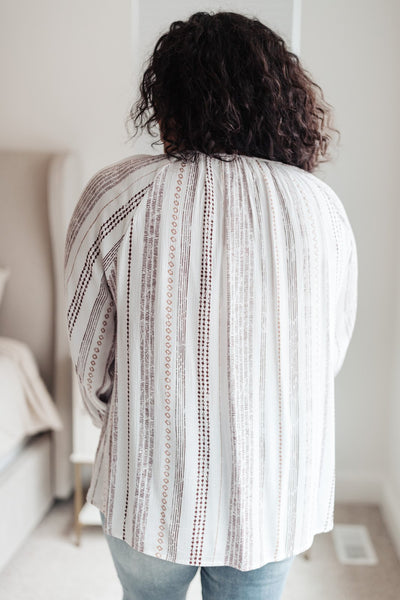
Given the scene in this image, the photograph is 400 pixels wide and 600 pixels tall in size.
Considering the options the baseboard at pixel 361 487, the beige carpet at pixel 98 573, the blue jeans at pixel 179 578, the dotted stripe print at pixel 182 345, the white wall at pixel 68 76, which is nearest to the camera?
the dotted stripe print at pixel 182 345

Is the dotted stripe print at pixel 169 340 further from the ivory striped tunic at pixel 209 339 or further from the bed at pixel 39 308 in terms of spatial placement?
the bed at pixel 39 308

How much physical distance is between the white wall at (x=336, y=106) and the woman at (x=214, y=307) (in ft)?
4.21

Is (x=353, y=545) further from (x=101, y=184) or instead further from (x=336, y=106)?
(x=101, y=184)

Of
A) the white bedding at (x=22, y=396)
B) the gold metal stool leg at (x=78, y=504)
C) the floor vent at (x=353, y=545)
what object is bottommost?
the floor vent at (x=353, y=545)

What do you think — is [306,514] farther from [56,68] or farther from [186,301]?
[56,68]

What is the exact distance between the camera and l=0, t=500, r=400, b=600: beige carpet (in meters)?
1.73

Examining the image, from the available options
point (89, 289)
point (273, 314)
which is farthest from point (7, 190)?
point (273, 314)

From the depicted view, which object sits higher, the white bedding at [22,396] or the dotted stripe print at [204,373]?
the dotted stripe print at [204,373]

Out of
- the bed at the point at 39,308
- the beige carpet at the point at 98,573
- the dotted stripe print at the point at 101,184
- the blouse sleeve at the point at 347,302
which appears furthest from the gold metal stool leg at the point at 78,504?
the dotted stripe print at the point at 101,184

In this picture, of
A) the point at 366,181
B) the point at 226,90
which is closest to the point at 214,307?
the point at 226,90

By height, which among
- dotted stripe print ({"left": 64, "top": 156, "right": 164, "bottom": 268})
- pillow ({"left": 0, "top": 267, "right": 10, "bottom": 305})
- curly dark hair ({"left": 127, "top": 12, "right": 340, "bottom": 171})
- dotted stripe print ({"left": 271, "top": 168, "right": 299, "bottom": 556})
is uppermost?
curly dark hair ({"left": 127, "top": 12, "right": 340, "bottom": 171})

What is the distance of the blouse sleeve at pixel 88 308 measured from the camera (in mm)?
816

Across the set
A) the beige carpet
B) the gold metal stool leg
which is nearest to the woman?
the beige carpet

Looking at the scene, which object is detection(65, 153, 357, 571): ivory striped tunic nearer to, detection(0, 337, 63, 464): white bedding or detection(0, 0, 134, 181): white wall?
detection(0, 337, 63, 464): white bedding
